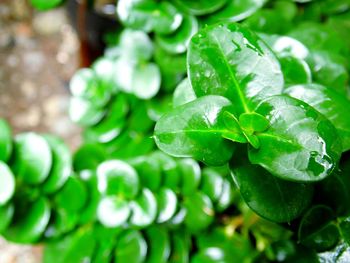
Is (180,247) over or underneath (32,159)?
underneath

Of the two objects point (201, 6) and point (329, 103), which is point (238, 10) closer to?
point (201, 6)

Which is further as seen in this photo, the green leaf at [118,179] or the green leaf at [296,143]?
the green leaf at [118,179]

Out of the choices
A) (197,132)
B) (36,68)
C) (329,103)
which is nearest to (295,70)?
(329,103)

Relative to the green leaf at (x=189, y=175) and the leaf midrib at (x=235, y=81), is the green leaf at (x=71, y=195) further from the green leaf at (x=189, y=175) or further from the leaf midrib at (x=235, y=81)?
the leaf midrib at (x=235, y=81)

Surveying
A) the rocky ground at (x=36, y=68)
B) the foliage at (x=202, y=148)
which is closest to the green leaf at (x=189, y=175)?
the foliage at (x=202, y=148)

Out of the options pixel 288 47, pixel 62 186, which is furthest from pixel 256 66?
pixel 62 186

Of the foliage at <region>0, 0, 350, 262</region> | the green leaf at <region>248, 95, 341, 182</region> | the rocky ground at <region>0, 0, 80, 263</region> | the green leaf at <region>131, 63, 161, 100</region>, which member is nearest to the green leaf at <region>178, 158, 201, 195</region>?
the foliage at <region>0, 0, 350, 262</region>
